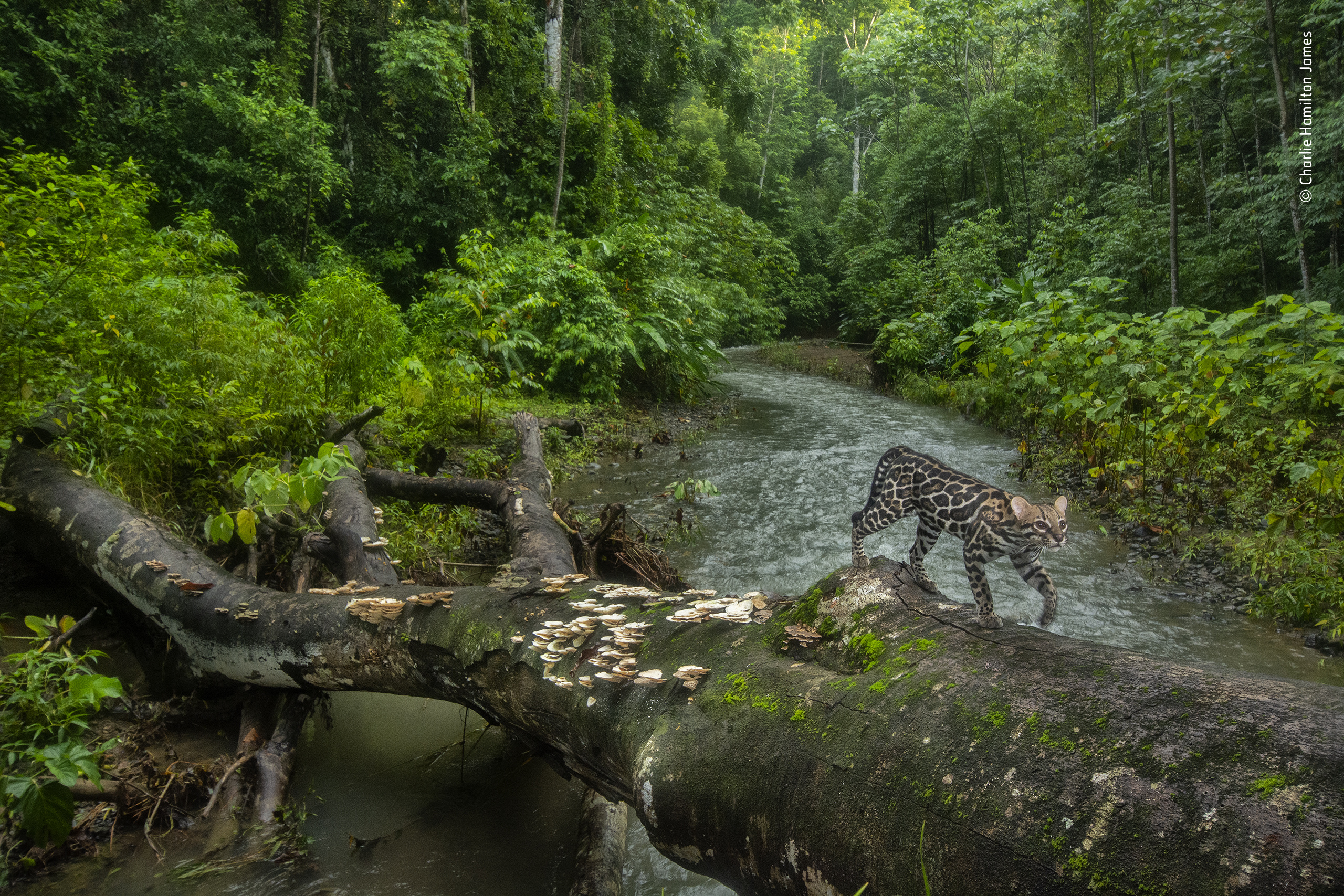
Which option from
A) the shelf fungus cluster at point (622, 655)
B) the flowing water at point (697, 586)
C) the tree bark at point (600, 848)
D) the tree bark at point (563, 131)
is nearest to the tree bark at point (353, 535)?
the flowing water at point (697, 586)

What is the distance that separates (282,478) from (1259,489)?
8254mm

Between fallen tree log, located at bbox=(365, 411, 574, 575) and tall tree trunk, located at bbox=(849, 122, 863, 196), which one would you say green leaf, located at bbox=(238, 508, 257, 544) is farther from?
tall tree trunk, located at bbox=(849, 122, 863, 196)

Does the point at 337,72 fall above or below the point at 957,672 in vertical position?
above

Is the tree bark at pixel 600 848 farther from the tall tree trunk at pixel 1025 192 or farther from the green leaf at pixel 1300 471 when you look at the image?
the tall tree trunk at pixel 1025 192

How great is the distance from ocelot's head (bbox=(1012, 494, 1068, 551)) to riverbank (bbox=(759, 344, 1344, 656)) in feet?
11.3

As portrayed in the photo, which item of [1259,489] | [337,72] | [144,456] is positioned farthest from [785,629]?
[337,72]

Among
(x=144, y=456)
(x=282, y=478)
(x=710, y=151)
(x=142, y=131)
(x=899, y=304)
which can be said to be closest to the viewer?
(x=282, y=478)

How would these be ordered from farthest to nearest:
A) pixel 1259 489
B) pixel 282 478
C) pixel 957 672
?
pixel 1259 489 → pixel 282 478 → pixel 957 672

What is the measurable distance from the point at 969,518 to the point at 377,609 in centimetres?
284

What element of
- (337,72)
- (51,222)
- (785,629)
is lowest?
(785,629)

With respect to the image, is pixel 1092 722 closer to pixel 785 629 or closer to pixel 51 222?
pixel 785 629

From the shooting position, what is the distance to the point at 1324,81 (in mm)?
12461

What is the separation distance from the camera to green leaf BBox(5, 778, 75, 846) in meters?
2.37

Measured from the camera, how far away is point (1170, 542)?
6695mm
